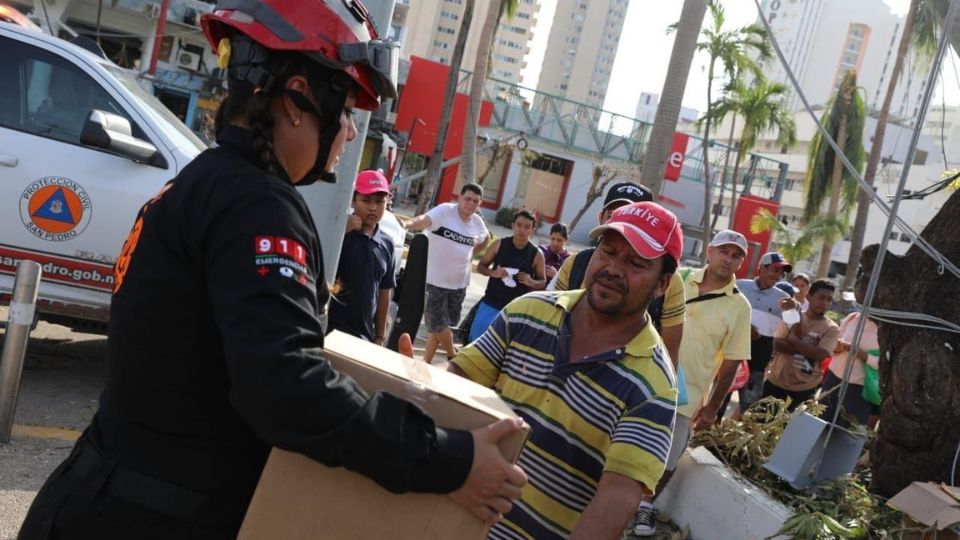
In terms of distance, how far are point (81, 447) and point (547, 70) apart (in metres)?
176

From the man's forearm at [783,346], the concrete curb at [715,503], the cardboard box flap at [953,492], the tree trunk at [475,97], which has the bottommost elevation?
the concrete curb at [715,503]

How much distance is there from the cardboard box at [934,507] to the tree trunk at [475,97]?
17.8 meters

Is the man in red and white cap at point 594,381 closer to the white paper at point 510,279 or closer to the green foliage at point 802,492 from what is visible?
the green foliage at point 802,492

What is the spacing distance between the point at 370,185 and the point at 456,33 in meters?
144

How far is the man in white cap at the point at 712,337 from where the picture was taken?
591cm

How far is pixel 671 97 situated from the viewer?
1381 cm

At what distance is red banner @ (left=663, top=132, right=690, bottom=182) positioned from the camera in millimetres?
38469

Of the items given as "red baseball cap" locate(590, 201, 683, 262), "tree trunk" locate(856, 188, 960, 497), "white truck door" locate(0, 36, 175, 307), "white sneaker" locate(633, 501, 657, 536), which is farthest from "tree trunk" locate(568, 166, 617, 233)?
"red baseball cap" locate(590, 201, 683, 262)

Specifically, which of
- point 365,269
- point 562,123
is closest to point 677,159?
point 562,123

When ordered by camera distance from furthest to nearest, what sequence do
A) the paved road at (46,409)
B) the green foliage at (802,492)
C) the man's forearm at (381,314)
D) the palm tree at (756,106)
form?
the palm tree at (756,106)
the man's forearm at (381,314)
the green foliage at (802,492)
the paved road at (46,409)

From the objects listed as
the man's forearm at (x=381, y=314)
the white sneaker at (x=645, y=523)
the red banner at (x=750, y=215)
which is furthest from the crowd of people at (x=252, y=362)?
the red banner at (x=750, y=215)

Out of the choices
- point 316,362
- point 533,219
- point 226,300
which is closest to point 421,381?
point 316,362

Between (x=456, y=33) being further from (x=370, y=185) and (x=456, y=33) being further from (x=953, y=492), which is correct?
(x=953, y=492)

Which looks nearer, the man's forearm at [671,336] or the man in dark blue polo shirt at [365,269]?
the man's forearm at [671,336]
